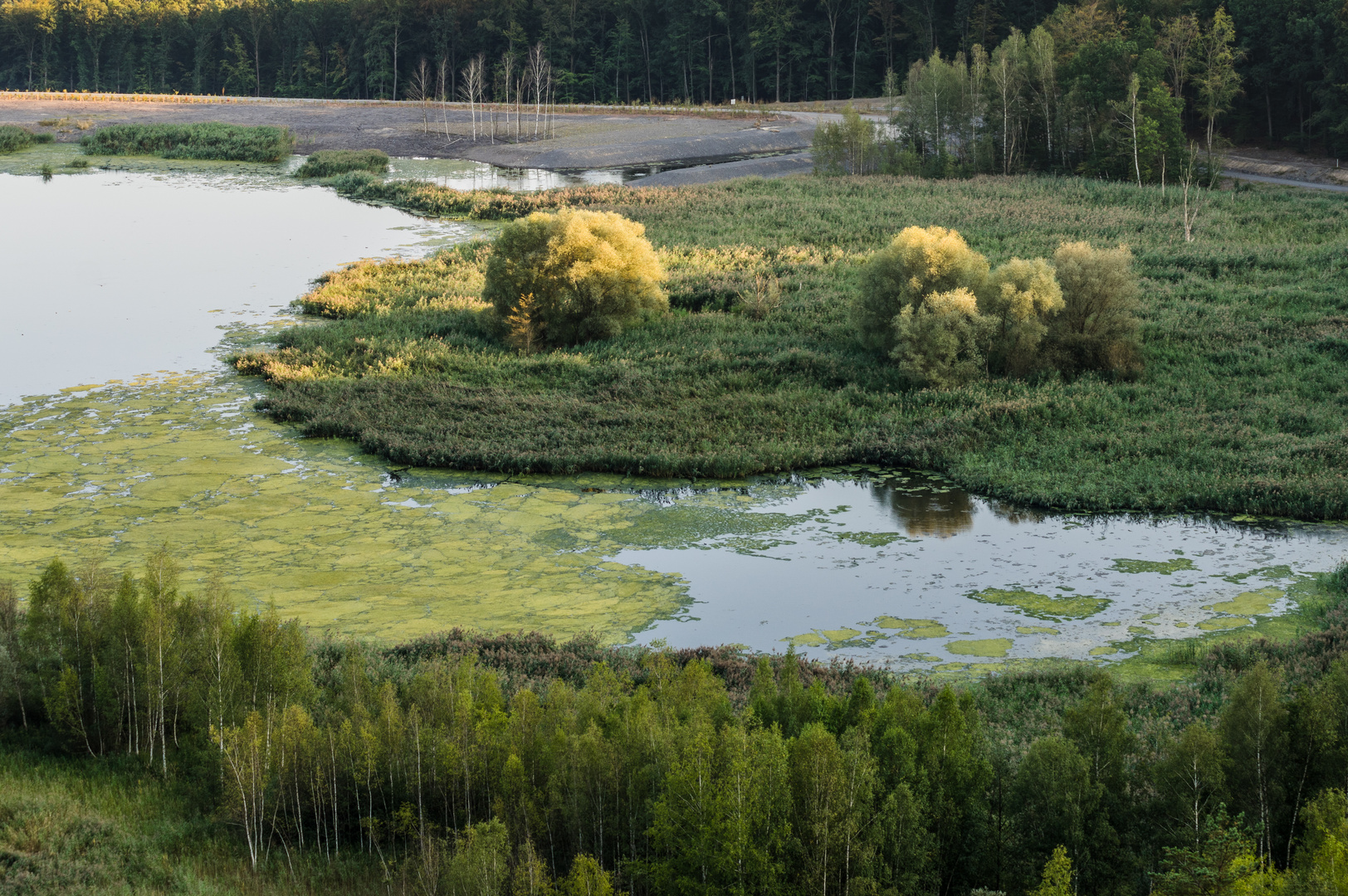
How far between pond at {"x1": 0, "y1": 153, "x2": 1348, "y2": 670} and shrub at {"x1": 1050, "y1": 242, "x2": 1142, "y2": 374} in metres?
5.78

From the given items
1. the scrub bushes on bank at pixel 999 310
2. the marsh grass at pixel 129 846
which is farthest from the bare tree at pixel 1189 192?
the marsh grass at pixel 129 846

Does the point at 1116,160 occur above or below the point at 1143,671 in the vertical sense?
above

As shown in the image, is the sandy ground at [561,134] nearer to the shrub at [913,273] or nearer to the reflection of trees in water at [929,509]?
the shrub at [913,273]

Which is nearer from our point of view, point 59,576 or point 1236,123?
point 59,576

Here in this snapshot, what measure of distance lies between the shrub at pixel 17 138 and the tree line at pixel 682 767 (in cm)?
7007

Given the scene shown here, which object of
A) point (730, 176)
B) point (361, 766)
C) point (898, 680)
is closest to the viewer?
point (361, 766)

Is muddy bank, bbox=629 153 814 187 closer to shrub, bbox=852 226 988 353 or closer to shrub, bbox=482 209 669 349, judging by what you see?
shrub, bbox=482 209 669 349

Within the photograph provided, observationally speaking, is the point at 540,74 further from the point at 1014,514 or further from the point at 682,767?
the point at 682,767

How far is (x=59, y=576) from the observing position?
9.93 m

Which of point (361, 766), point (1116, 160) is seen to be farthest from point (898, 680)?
point (1116, 160)

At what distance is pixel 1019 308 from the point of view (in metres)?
20.6

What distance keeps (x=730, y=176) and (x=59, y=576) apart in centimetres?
4649

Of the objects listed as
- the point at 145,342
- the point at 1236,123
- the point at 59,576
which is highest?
the point at 1236,123

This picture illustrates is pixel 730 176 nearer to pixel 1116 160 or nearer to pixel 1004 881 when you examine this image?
pixel 1116 160
